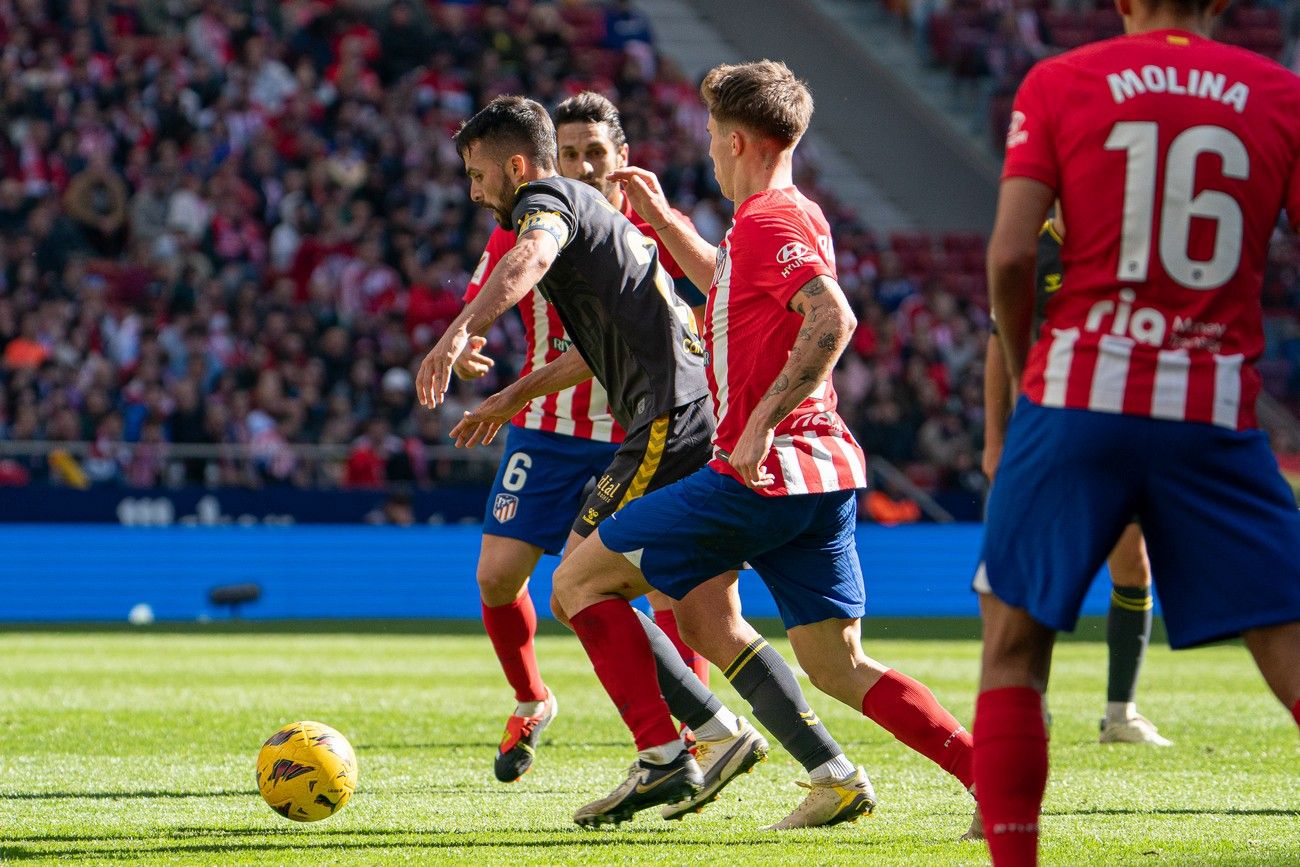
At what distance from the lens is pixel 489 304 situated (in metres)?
4.95

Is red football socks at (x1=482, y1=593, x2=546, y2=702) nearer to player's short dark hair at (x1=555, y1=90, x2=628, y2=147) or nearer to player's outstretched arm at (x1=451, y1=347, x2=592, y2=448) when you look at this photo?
player's outstretched arm at (x1=451, y1=347, x2=592, y2=448)

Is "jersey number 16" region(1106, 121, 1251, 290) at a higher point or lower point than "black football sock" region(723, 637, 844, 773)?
higher

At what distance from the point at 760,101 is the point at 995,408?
1.29 metres

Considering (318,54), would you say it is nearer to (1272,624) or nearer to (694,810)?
(694,810)

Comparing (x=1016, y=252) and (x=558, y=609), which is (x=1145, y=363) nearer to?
(x=1016, y=252)

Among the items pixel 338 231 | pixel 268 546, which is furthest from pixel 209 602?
pixel 338 231

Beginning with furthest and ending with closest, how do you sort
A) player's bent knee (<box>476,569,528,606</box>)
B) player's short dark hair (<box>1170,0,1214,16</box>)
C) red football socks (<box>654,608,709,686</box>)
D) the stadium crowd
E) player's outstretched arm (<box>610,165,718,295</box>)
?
the stadium crowd, player's bent knee (<box>476,569,528,606</box>), red football socks (<box>654,608,709,686</box>), player's outstretched arm (<box>610,165,718,295</box>), player's short dark hair (<box>1170,0,1214,16</box>)

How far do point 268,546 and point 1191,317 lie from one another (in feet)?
46.1

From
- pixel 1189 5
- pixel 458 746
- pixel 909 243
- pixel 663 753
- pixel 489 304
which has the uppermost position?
pixel 1189 5

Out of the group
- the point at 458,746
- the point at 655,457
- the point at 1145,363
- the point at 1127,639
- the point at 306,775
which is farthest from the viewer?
the point at 1127,639

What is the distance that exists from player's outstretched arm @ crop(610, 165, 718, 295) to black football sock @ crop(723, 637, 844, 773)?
1.28 metres

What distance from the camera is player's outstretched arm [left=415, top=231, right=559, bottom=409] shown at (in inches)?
191

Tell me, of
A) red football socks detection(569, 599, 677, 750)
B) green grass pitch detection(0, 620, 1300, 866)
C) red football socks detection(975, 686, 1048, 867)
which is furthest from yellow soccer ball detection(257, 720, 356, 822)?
red football socks detection(975, 686, 1048, 867)

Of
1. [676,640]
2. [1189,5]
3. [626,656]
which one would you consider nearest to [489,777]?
[676,640]
